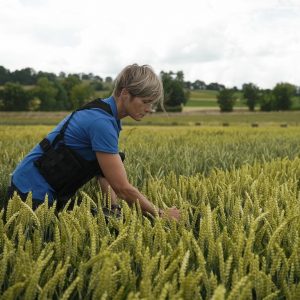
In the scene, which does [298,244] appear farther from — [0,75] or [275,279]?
[0,75]

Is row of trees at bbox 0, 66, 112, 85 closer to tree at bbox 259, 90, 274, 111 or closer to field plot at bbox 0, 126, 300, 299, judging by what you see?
tree at bbox 259, 90, 274, 111

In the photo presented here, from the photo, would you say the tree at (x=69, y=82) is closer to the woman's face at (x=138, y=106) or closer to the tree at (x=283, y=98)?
the tree at (x=283, y=98)

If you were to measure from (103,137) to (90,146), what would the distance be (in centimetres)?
25

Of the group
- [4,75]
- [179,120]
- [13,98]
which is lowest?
[179,120]

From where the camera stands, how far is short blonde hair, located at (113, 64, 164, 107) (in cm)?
277

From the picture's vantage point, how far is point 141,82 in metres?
2.75

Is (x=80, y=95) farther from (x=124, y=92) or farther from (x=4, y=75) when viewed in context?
(x=124, y=92)

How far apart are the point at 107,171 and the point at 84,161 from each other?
0.30 m

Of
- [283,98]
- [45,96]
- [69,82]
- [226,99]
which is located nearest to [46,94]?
[45,96]

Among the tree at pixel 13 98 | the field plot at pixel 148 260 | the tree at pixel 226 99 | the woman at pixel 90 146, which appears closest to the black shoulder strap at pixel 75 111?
the woman at pixel 90 146

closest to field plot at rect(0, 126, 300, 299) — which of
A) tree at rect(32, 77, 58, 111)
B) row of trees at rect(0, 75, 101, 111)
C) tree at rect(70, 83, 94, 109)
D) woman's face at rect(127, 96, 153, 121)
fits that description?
woman's face at rect(127, 96, 153, 121)

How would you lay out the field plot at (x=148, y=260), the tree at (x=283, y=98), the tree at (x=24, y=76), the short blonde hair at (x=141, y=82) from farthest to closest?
the tree at (x=24, y=76), the tree at (x=283, y=98), the short blonde hair at (x=141, y=82), the field plot at (x=148, y=260)

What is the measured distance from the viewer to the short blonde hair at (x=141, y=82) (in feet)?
9.09

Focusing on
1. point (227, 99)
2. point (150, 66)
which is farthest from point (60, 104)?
point (150, 66)
